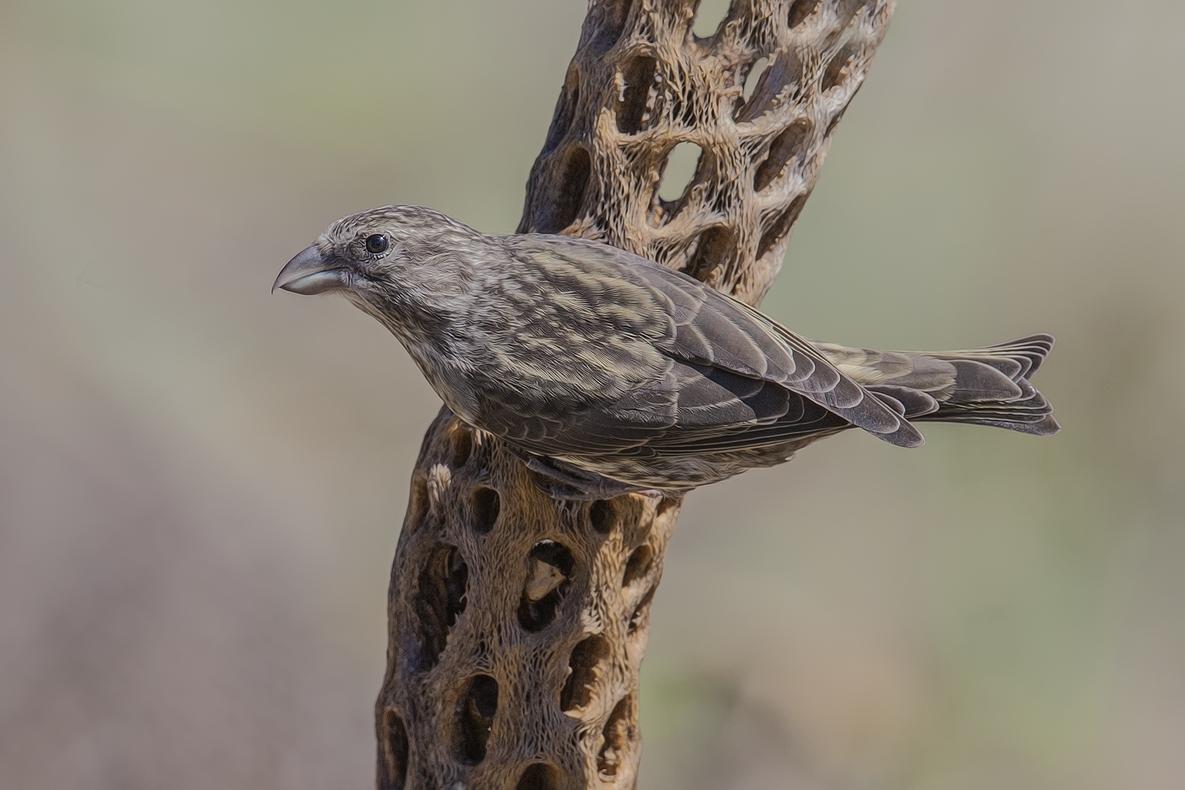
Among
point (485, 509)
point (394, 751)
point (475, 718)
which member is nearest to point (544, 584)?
point (485, 509)

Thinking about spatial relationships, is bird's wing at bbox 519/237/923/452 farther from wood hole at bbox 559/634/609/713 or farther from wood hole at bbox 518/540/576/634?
wood hole at bbox 559/634/609/713

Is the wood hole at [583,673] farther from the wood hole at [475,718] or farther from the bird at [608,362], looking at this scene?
the bird at [608,362]

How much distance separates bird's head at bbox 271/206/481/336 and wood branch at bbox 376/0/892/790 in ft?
1.07

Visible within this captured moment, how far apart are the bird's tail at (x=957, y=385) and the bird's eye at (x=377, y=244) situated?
37.0 inches

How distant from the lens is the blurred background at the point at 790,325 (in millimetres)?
3219

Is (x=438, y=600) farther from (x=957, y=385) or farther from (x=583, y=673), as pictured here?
(x=957, y=385)

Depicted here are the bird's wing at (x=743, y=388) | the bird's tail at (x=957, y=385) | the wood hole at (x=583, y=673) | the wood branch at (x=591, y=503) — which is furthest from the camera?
the wood hole at (x=583, y=673)

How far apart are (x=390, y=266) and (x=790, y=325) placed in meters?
1.75

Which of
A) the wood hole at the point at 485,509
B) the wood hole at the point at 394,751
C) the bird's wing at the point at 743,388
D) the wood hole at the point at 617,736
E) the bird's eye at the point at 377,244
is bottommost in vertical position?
the wood hole at the point at 394,751

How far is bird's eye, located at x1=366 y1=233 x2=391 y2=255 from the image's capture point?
1997mm

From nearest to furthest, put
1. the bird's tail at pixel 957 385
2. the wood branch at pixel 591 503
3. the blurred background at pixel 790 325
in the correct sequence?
the bird's tail at pixel 957 385, the wood branch at pixel 591 503, the blurred background at pixel 790 325

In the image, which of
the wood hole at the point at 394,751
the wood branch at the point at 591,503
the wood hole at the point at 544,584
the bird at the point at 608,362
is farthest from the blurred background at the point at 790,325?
the bird at the point at 608,362

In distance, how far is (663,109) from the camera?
221cm

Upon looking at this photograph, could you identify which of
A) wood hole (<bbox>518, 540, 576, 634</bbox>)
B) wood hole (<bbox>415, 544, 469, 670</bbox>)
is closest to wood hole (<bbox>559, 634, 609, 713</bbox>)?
wood hole (<bbox>518, 540, 576, 634</bbox>)
